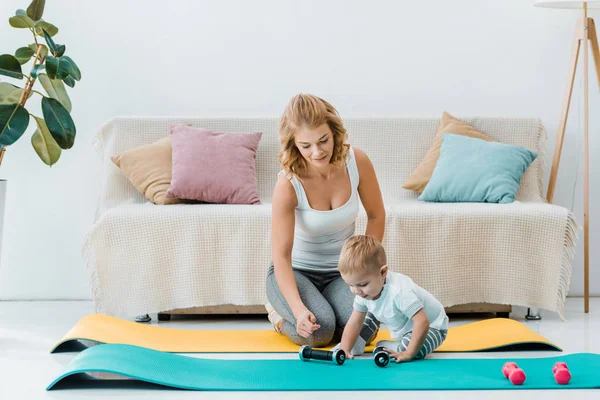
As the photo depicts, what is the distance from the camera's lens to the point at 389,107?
3.98m

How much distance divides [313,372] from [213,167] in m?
1.45

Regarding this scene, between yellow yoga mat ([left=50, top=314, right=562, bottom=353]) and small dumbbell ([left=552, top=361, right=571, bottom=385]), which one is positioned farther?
yellow yoga mat ([left=50, top=314, right=562, bottom=353])

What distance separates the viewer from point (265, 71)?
3.95 metres

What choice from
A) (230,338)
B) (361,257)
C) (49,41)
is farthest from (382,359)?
(49,41)

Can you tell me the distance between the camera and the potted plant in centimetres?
297

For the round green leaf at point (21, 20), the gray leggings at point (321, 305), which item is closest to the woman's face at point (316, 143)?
the gray leggings at point (321, 305)

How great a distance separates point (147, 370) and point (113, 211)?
113cm

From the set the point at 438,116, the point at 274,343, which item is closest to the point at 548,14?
the point at 438,116

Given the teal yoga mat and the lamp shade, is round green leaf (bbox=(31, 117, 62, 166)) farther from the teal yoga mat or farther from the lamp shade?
the lamp shade

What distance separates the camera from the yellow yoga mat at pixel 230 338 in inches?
102

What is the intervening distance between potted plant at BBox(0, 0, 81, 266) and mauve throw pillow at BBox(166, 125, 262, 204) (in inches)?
19.6

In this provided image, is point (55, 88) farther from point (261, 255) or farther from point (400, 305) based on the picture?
point (400, 305)

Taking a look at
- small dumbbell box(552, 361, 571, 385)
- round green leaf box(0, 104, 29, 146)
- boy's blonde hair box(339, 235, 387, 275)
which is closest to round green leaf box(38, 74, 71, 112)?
round green leaf box(0, 104, 29, 146)

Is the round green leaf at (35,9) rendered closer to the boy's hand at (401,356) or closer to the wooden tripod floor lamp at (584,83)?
the boy's hand at (401,356)
